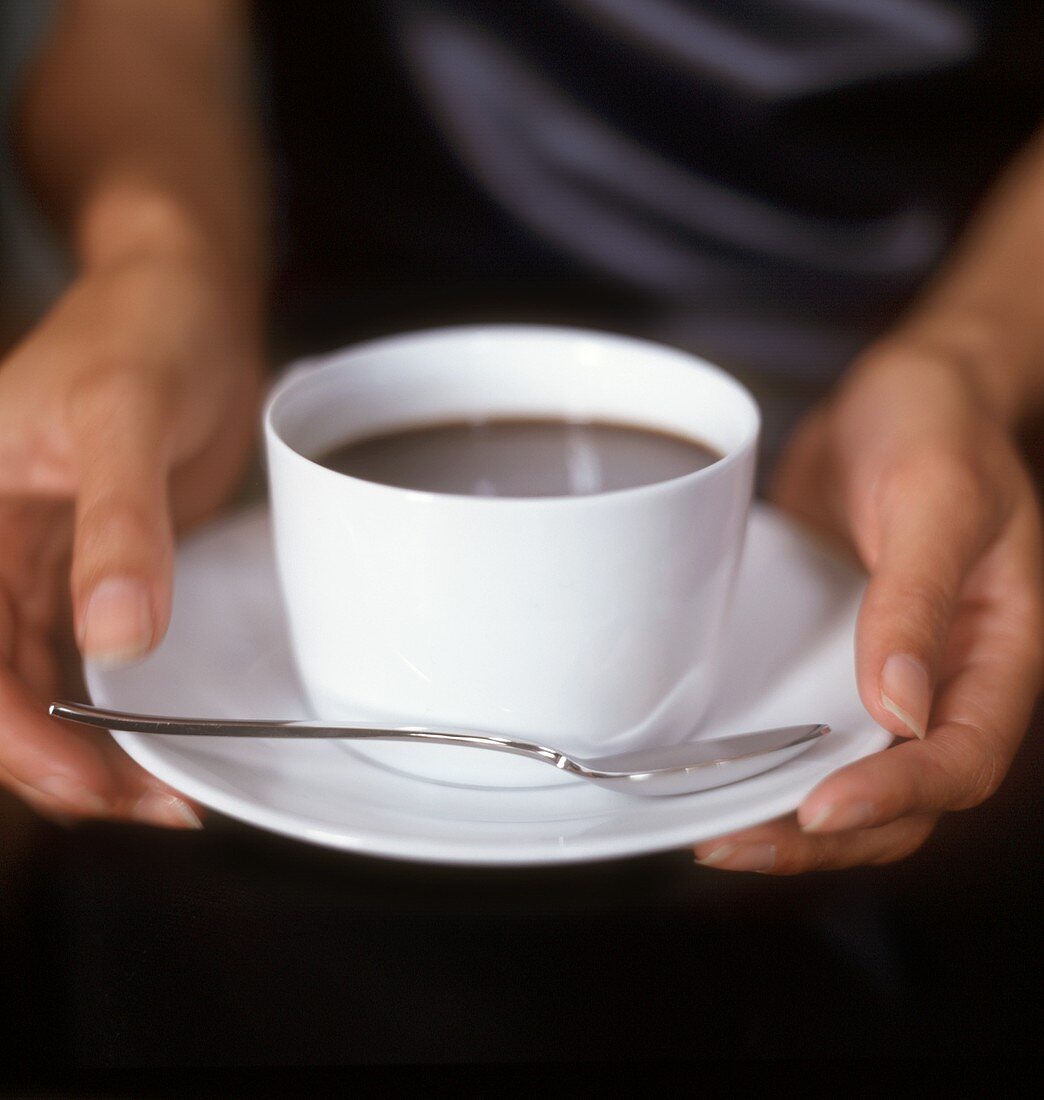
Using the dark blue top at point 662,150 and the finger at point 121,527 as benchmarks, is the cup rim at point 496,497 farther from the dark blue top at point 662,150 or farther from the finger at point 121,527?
the dark blue top at point 662,150

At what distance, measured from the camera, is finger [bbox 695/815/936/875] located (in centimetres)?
70

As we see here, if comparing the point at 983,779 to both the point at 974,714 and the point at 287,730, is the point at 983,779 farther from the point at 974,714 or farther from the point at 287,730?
the point at 287,730

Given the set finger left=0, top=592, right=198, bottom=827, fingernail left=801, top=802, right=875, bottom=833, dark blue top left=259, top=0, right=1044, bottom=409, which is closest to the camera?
fingernail left=801, top=802, right=875, bottom=833

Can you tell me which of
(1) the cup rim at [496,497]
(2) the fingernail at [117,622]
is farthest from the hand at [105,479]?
(1) the cup rim at [496,497]

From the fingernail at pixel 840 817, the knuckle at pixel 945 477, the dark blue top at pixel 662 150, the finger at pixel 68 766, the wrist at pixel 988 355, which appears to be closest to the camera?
the fingernail at pixel 840 817

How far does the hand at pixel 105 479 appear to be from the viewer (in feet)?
2.39

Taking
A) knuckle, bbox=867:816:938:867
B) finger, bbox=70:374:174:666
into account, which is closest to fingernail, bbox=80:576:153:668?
finger, bbox=70:374:174:666

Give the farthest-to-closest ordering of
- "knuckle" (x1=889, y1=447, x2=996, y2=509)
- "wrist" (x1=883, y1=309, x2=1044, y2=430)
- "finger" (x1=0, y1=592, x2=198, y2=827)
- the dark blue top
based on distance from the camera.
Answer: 1. the dark blue top
2. "wrist" (x1=883, y1=309, x2=1044, y2=430)
3. "knuckle" (x1=889, y1=447, x2=996, y2=509)
4. "finger" (x1=0, y1=592, x2=198, y2=827)

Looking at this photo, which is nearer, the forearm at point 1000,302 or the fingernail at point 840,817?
the fingernail at point 840,817

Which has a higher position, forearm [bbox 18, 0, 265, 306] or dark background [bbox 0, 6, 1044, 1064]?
forearm [bbox 18, 0, 265, 306]

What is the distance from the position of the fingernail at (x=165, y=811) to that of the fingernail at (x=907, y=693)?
1.44ft

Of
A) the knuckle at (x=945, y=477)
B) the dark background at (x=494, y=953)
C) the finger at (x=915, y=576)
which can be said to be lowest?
the dark background at (x=494, y=953)

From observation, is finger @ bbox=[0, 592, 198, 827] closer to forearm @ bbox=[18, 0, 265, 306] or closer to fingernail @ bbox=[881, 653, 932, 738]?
fingernail @ bbox=[881, 653, 932, 738]

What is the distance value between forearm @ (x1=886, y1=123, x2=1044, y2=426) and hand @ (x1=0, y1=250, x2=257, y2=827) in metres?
0.73
